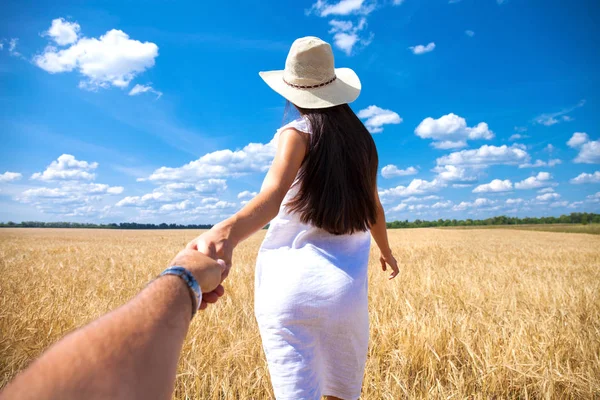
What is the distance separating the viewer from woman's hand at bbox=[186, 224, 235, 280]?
2.97 ft

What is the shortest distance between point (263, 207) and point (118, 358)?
0.69 metres

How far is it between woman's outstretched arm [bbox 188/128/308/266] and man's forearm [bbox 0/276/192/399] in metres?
0.28

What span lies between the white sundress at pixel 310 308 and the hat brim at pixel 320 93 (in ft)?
0.47

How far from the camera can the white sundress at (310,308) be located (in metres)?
1.40

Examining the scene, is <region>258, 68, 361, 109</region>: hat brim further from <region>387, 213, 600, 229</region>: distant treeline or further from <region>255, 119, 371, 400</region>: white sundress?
<region>387, 213, 600, 229</region>: distant treeline

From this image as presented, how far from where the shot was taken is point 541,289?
5.08 metres

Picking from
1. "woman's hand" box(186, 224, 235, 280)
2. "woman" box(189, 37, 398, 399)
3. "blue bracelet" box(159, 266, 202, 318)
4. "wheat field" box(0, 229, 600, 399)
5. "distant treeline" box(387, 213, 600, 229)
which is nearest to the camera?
"blue bracelet" box(159, 266, 202, 318)

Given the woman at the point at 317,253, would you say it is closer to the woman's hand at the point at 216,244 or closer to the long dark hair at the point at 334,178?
the long dark hair at the point at 334,178

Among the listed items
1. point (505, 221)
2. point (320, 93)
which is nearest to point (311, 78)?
point (320, 93)

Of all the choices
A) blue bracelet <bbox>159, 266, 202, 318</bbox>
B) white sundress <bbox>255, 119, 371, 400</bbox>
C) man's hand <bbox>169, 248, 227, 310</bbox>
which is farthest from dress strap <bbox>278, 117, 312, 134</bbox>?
blue bracelet <bbox>159, 266, 202, 318</bbox>

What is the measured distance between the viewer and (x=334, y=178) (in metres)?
1.48

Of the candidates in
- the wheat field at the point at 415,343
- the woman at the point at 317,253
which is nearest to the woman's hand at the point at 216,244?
the woman at the point at 317,253

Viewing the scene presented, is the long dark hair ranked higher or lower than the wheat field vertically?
higher

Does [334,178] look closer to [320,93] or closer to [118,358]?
[320,93]
